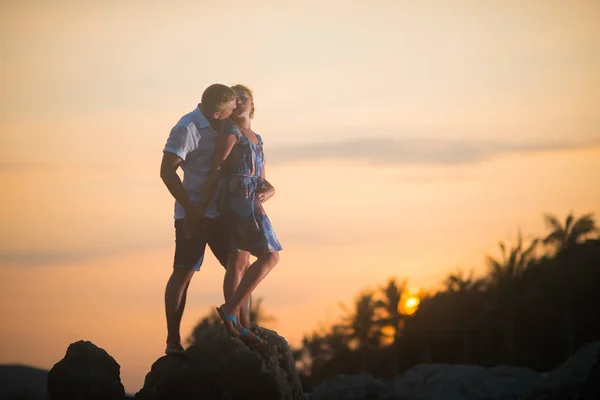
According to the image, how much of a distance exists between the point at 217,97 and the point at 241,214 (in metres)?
1.39

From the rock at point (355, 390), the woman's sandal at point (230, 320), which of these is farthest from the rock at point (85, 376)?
the rock at point (355, 390)

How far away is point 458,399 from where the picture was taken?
188 ft

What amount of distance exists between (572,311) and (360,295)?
101ft

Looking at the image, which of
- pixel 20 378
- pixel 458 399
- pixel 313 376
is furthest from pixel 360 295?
pixel 20 378

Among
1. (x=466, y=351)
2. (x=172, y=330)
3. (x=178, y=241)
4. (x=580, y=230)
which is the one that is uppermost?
(x=580, y=230)

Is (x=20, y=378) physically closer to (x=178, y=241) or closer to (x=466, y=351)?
(x=178, y=241)

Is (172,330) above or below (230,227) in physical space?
below

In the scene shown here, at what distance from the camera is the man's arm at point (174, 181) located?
1386 cm

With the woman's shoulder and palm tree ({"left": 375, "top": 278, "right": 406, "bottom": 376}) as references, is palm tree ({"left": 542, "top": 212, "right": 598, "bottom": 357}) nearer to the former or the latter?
palm tree ({"left": 375, "top": 278, "right": 406, "bottom": 376})

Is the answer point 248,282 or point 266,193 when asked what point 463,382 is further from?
point 248,282

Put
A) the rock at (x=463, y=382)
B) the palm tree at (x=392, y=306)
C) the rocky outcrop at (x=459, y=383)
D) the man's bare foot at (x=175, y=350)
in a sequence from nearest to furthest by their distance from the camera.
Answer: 1. the man's bare foot at (x=175, y=350)
2. the rocky outcrop at (x=459, y=383)
3. the rock at (x=463, y=382)
4. the palm tree at (x=392, y=306)

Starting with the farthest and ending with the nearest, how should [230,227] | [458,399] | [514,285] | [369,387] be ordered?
[514,285] → [369,387] → [458,399] → [230,227]

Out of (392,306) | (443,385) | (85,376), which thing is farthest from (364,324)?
(85,376)

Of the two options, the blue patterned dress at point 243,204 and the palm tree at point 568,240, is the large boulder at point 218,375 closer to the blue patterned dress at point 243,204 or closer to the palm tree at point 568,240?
the blue patterned dress at point 243,204
